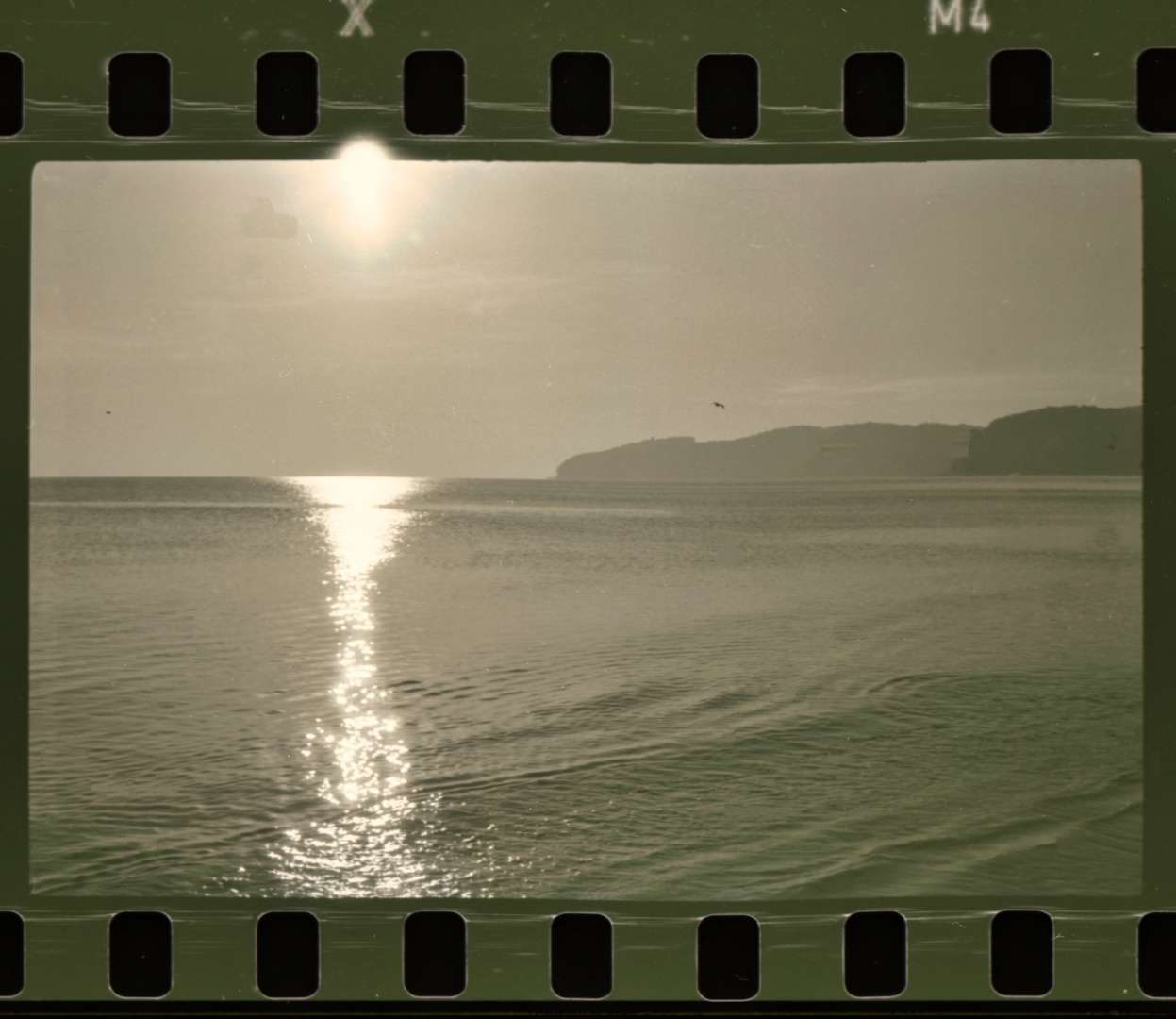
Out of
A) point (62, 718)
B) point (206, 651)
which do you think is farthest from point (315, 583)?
point (62, 718)

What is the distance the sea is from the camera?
4159 millimetres

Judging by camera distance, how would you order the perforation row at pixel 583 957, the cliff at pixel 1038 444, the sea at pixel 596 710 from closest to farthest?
the perforation row at pixel 583 957
the sea at pixel 596 710
the cliff at pixel 1038 444

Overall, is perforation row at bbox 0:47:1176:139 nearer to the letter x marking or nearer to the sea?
the letter x marking

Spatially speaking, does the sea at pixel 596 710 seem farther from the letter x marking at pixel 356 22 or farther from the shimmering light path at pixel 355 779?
the letter x marking at pixel 356 22

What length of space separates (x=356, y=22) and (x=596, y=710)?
34.0ft

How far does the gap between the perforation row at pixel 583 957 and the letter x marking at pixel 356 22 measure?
200cm

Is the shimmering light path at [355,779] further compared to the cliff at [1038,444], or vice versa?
the cliff at [1038,444]

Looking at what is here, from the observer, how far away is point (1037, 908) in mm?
2133

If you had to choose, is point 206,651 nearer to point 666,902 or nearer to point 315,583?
point 315,583

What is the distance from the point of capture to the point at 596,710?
1187 cm

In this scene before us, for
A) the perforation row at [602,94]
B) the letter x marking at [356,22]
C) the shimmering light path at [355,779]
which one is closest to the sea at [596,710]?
the shimmering light path at [355,779]

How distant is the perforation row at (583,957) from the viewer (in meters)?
2.12

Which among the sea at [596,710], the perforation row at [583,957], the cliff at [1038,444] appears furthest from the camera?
the cliff at [1038,444]

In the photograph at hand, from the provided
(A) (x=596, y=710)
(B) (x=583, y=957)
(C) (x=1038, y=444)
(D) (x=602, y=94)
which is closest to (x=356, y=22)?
(D) (x=602, y=94)
